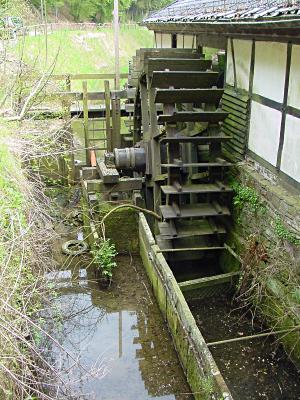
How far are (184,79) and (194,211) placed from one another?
6.45ft

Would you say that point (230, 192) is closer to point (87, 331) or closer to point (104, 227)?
point (104, 227)

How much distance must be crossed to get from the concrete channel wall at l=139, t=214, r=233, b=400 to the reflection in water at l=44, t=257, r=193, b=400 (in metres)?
0.19

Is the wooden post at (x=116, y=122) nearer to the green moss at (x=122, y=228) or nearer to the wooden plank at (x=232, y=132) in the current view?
the green moss at (x=122, y=228)

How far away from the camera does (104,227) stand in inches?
270

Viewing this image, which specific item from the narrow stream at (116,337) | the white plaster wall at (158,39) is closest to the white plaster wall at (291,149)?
the narrow stream at (116,337)

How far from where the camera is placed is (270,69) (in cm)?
520

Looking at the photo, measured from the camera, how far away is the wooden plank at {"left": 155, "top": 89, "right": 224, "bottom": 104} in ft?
20.3

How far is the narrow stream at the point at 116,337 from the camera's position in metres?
4.55

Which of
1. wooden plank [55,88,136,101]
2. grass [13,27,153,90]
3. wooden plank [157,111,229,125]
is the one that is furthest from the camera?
grass [13,27,153,90]

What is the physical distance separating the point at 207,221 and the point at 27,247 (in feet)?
10.4

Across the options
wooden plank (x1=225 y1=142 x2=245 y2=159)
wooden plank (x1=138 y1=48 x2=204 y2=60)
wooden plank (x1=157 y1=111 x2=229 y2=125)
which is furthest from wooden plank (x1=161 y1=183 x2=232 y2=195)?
wooden plank (x1=138 y1=48 x2=204 y2=60)

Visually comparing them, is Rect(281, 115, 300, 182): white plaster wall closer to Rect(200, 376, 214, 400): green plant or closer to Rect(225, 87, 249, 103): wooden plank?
Rect(225, 87, 249, 103): wooden plank

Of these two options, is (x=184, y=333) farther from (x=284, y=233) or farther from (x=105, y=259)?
(x=105, y=259)

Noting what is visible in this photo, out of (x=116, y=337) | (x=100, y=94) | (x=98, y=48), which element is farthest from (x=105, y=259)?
(x=98, y=48)
